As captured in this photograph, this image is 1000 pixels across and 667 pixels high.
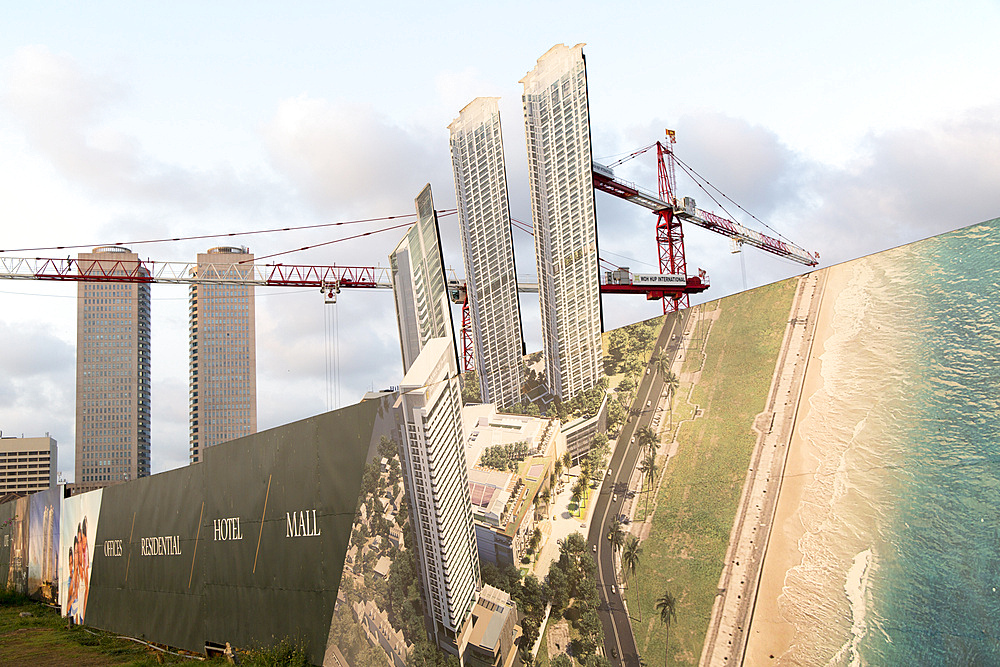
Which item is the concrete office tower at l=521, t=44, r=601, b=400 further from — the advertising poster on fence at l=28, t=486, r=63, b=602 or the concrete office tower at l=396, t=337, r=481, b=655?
the advertising poster on fence at l=28, t=486, r=63, b=602

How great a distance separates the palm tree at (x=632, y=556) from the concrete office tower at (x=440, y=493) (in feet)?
6.00

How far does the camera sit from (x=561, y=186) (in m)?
8.10

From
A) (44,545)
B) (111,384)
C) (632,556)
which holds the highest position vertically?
(111,384)

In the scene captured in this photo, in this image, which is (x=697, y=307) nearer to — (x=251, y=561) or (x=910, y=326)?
(x=910, y=326)

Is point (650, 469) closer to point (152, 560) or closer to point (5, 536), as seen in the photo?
point (152, 560)

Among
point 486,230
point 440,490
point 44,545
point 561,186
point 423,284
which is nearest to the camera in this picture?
point 440,490

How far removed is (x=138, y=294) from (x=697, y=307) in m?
173

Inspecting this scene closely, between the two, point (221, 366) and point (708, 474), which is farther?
point (221, 366)

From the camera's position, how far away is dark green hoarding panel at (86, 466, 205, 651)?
535 inches

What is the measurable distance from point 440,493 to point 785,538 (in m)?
3.76

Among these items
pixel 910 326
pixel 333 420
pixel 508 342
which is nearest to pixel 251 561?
pixel 333 420

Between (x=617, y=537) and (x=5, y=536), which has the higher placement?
(x=617, y=537)

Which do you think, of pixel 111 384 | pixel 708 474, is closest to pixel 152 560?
pixel 708 474

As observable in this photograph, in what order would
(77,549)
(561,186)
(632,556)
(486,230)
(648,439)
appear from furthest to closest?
(77,549) < (486,230) < (561,186) < (648,439) < (632,556)
